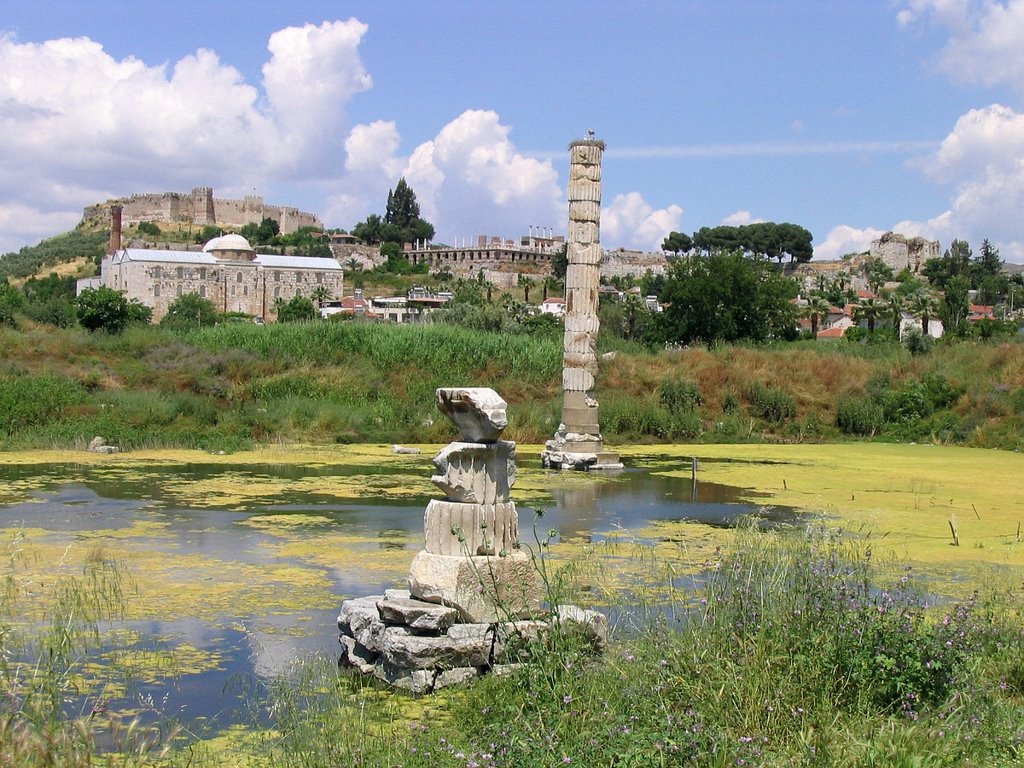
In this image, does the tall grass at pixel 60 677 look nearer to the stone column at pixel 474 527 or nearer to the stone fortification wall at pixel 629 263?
the stone column at pixel 474 527

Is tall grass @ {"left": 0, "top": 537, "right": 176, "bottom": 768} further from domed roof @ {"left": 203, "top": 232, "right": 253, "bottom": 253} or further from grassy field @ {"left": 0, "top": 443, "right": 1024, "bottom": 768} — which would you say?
domed roof @ {"left": 203, "top": 232, "right": 253, "bottom": 253}

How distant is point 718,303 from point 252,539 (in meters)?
32.1

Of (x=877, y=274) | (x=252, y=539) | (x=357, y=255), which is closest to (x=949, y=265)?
(x=877, y=274)

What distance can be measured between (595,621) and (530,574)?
696mm

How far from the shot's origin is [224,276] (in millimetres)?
87750

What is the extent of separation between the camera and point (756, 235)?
4424 inches

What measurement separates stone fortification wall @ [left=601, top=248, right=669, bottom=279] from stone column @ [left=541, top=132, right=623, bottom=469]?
9436 cm

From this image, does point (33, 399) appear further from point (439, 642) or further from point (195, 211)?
point (195, 211)

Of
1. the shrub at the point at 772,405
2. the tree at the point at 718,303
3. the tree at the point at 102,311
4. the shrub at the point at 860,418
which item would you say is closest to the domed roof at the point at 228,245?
the tree at the point at 102,311

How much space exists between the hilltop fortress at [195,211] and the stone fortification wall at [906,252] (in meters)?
59.7

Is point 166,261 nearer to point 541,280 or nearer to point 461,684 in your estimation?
point 541,280

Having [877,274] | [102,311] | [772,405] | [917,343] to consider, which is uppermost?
[877,274]

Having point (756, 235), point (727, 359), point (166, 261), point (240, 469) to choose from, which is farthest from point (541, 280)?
point (240, 469)

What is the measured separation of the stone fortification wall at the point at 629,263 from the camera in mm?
115000
